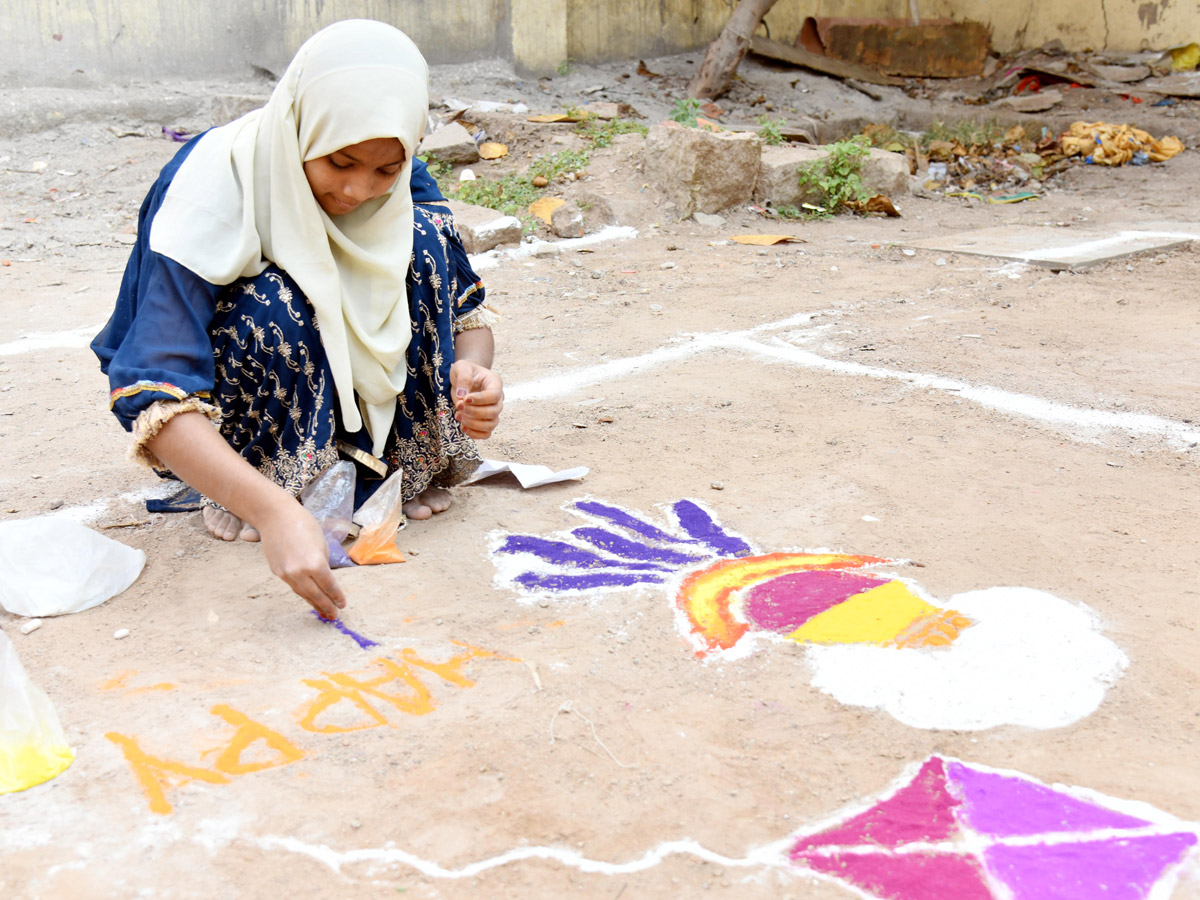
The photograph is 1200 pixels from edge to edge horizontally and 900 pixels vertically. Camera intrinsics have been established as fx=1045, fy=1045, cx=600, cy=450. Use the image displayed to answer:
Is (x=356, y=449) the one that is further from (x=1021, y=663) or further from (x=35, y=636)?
(x=1021, y=663)

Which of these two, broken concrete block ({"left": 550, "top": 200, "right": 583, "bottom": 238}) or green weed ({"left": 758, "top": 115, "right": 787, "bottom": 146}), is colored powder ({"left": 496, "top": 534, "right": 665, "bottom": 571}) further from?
green weed ({"left": 758, "top": 115, "right": 787, "bottom": 146})

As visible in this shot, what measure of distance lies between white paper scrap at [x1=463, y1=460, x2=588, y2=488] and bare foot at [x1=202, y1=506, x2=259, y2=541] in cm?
53

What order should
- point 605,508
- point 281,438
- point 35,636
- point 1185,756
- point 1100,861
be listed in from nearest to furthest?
point 1100,861 → point 1185,756 → point 35,636 → point 281,438 → point 605,508

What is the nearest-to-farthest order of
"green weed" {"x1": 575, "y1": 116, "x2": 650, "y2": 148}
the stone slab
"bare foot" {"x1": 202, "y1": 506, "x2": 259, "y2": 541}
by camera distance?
"bare foot" {"x1": 202, "y1": 506, "x2": 259, "y2": 541}
the stone slab
"green weed" {"x1": 575, "y1": 116, "x2": 650, "y2": 148}

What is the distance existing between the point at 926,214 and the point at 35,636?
19.3 ft

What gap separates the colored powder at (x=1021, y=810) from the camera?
134 centimetres

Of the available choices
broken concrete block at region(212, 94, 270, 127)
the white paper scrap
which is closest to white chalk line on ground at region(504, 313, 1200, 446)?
the white paper scrap

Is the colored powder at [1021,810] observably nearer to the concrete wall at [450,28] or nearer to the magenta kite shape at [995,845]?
the magenta kite shape at [995,845]

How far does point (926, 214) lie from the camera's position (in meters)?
6.54

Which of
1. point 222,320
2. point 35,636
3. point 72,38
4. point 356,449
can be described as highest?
point 72,38

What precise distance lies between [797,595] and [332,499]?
975 millimetres

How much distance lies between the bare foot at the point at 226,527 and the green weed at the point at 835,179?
478cm

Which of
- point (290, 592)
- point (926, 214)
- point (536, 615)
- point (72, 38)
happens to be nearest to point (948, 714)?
point (536, 615)

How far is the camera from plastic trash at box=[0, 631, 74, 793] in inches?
56.7
